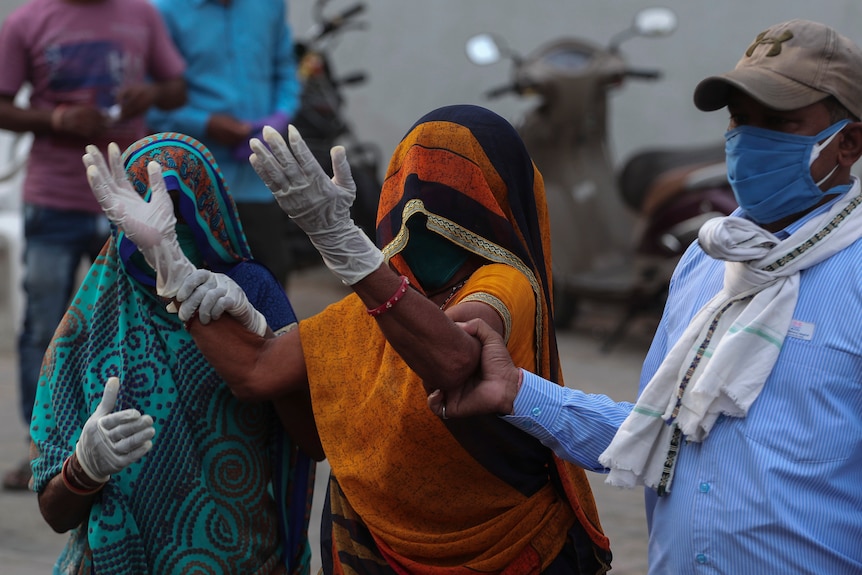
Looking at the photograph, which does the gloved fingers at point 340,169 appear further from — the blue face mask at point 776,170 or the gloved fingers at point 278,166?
the blue face mask at point 776,170

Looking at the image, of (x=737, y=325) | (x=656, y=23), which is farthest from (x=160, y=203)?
(x=656, y=23)

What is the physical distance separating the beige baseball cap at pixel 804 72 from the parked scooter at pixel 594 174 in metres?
A: 4.80

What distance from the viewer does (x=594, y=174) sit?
26.0 ft

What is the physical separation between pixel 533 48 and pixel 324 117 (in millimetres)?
1664

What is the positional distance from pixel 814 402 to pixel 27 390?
3.57 m

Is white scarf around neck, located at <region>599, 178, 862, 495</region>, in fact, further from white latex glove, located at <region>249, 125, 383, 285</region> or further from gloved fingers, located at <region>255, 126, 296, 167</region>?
gloved fingers, located at <region>255, 126, 296, 167</region>

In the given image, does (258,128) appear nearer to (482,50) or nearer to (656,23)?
(482,50)

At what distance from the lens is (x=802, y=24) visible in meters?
2.12

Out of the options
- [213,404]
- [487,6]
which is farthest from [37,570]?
[487,6]

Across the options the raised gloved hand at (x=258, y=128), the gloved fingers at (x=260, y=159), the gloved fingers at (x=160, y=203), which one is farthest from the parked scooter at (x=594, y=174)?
the gloved fingers at (x=260, y=159)

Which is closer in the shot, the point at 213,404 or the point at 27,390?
the point at 213,404

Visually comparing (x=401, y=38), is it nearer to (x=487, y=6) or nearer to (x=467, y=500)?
(x=487, y=6)

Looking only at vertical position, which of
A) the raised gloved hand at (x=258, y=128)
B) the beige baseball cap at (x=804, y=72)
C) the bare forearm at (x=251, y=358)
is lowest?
the raised gloved hand at (x=258, y=128)

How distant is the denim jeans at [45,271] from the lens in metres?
4.77
